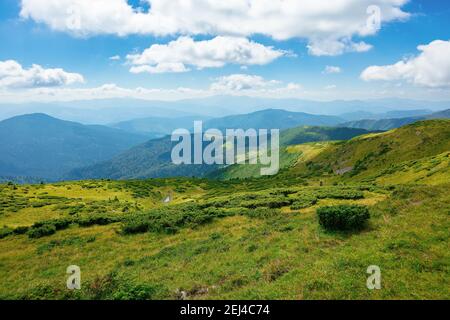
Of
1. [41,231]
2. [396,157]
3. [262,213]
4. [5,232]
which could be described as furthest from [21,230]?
[396,157]

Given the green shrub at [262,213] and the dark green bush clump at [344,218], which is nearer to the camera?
the dark green bush clump at [344,218]

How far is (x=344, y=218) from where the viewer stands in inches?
842

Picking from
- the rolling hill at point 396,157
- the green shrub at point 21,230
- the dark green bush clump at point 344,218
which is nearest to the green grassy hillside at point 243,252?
the green shrub at point 21,230

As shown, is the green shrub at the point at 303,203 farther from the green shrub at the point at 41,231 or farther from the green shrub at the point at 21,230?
the green shrub at the point at 21,230

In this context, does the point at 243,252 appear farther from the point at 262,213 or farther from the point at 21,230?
the point at 21,230

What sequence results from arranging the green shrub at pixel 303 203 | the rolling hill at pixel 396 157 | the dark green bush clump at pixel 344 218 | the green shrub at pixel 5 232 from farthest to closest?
1. the rolling hill at pixel 396 157
2. the green shrub at pixel 5 232
3. the green shrub at pixel 303 203
4. the dark green bush clump at pixel 344 218

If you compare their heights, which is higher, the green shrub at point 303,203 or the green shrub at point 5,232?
the green shrub at point 303,203

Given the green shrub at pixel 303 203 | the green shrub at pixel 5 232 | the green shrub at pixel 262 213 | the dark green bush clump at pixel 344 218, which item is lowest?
the green shrub at pixel 5 232

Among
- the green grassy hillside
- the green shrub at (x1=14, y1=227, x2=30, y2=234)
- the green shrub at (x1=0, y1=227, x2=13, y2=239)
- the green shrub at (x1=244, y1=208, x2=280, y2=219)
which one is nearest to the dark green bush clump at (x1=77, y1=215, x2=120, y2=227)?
the green grassy hillside

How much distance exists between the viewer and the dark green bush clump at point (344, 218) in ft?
69.4

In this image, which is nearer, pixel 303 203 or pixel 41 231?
pixel 41 231

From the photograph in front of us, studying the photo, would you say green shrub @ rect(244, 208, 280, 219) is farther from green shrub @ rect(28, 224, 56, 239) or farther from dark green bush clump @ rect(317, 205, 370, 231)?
green shrub @ rect(28, 224, 56, 239)
